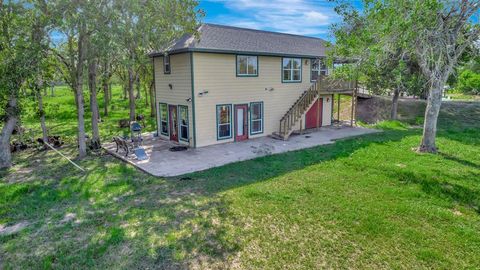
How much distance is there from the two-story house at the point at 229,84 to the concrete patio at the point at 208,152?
30.8 inches

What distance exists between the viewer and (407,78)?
19.9 meters

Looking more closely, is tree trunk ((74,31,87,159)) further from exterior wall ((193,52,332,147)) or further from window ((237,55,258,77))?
window ((237,55,258,77))

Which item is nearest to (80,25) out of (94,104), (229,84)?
(94,104)

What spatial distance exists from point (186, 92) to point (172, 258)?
9.14 meters

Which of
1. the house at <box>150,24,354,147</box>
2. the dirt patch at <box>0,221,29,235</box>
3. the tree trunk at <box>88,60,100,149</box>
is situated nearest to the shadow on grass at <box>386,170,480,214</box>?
the house at <box>150,24,354,147</box>

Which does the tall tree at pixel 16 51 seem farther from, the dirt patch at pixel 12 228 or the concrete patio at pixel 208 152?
the dirt patch at pixel 12 228

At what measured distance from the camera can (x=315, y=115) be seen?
707 inches

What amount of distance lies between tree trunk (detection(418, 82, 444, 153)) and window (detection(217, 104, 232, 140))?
8.25m

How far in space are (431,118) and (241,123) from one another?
8.14m

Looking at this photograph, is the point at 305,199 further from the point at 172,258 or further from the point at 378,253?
the point at 172,258

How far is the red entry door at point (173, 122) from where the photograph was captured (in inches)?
558

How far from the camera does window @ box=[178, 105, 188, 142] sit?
527 inches

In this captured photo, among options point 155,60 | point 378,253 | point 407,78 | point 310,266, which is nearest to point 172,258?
point 310,266

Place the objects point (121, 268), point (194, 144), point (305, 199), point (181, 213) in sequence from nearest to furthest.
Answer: point (121, 268) → point (181, 213) → point (305, 199) → point (194, 144)
